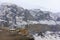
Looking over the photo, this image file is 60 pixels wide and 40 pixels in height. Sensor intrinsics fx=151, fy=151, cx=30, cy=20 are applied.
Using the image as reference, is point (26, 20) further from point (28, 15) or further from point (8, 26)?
point (8, 26)

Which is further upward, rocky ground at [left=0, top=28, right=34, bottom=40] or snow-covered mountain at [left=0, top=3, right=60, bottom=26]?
snow-covered mountain at [left=0, top=3, right=60, bottom=26]

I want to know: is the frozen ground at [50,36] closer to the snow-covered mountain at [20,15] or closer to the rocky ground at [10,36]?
the snow-covered mountain at [20,15]

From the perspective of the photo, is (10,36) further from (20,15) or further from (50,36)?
(50,36)

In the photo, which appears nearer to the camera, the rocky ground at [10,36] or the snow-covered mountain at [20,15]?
the rocky ground at [10,36]

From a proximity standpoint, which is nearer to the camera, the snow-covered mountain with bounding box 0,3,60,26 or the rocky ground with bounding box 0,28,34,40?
the rocky ground with bounding box 0,28,34,40

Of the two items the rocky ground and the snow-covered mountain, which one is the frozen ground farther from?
the rocky ground

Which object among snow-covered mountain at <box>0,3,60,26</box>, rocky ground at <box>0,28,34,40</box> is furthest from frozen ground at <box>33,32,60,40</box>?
rocky ground at <box>0,28,34,40</box>

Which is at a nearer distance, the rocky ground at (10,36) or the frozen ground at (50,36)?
the rocky ground at (10,36)

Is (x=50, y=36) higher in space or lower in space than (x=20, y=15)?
lower

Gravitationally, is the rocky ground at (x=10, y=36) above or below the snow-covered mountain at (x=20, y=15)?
below

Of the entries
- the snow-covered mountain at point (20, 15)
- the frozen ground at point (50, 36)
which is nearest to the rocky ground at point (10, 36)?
the snow-covered mountain at point (20, 15)

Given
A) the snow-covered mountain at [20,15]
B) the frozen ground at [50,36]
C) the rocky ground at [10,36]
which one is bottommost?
the frozen ground at [50,36]

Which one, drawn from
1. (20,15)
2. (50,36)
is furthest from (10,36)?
(50,36)

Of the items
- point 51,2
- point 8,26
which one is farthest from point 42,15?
point 8,26
